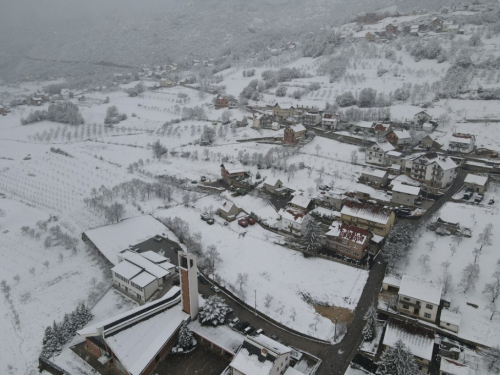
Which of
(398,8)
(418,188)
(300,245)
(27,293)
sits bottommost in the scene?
(27,293)

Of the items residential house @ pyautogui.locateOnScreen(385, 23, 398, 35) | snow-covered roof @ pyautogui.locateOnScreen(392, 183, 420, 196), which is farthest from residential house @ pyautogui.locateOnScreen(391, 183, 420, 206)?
residential house @ pyautogui.locateOnScreen(385, 23, 398, 35)

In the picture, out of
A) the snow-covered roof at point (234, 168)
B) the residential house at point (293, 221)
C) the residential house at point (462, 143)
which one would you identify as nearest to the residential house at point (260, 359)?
the residential house at point (293, 221)

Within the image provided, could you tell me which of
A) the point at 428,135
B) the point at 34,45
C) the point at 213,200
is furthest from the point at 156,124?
the point at 34,45

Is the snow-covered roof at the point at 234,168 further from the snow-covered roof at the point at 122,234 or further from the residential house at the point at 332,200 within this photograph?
the snow-covered roof at the point at 122,234

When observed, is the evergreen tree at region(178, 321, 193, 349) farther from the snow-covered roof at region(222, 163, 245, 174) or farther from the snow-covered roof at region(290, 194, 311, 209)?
the snow-covered roof at region(222, 163, 245, 174)

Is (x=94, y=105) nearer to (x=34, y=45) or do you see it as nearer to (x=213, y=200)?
(x=213, y=200)
